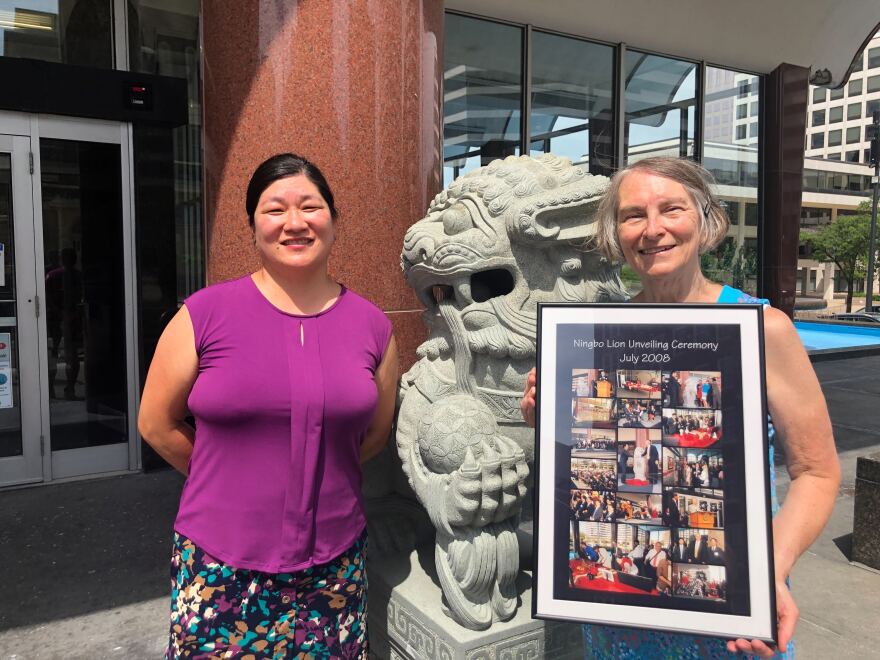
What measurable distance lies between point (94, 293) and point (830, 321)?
20.0 m

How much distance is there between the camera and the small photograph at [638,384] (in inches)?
51.0

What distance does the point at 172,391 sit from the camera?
172 cm

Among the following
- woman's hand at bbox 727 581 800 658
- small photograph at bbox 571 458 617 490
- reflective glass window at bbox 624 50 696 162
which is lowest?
woman's hand at bbox 727 581 800 658

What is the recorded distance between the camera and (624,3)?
859cm

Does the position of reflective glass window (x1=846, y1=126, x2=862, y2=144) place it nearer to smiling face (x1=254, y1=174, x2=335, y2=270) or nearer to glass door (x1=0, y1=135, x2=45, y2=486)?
glass door (x1=0, y1=135, x2=45, y2=486)

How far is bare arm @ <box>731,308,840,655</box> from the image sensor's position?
1285mm

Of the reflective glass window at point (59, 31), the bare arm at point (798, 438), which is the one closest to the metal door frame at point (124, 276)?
the reflective glass window at point (59, 31)

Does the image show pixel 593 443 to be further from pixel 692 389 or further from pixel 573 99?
pixel 573 99

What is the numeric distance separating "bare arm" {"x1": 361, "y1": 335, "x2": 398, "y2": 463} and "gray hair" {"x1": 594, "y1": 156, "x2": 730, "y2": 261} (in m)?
0.73

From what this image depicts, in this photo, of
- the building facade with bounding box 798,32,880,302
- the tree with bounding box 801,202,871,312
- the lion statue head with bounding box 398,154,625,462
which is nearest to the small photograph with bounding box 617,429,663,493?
the lion statue head with bounding box 398,154,625,462

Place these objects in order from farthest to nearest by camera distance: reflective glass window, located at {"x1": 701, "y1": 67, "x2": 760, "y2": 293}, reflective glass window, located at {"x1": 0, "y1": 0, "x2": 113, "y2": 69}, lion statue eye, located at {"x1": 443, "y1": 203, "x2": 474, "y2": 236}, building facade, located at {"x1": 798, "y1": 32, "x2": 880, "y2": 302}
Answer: building facade, located at {"x1": 798, "y1": 32, "x2": 880, "y2": 302} → reflective glass window, located at {"x1": 701, "y1": 67, "x2": 760, "y2": 293} → reflective glass window, located at {"x1": 0, "y1": 0, "x2": 113, "y2": 69} → lion statue eye, located at {"x1": 443, "y1": 203, "x2": 474, "y2": 236}

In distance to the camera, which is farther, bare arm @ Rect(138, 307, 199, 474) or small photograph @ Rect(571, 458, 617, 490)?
bare arm @ Rect(138, 307, 199, 474)

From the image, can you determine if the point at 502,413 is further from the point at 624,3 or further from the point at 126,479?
the point at 624,3

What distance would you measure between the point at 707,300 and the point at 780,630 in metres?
0.66
